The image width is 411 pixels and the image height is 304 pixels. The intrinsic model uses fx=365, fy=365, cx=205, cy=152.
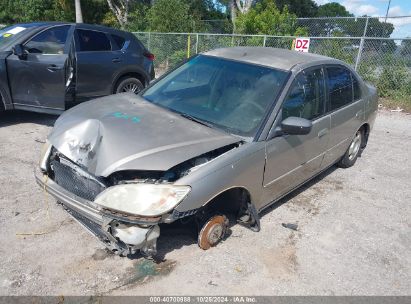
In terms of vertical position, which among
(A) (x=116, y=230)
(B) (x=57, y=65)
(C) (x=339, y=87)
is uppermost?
(C) (x=339, y=87)

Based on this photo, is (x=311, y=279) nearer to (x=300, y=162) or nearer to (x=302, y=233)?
(x=302, y=233)

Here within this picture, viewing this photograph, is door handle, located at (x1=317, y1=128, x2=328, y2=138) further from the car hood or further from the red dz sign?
the red dz sign

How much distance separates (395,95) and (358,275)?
9618 mm

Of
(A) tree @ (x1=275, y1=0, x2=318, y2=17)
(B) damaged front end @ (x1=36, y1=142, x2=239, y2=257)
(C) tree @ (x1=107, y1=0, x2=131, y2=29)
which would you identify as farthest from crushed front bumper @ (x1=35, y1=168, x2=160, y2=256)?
(A) tree @ (x1=275, y1=0, x2=318, y2=17)

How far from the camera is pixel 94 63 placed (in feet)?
22.1

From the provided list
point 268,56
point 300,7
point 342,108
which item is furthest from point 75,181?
point 300,7

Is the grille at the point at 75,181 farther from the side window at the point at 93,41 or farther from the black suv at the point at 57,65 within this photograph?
the side window at the point at 93,41

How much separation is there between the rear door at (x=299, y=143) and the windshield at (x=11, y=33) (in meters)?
4.98

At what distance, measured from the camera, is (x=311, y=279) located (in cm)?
318

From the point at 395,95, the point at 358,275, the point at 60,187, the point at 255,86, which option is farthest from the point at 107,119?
the point at 395,95

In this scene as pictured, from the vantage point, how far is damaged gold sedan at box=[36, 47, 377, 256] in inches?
110

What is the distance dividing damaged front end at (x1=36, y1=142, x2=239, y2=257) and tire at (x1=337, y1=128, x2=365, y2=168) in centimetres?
317

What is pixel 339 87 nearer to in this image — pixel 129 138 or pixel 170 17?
pixel 129 138

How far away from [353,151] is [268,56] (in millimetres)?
2548
